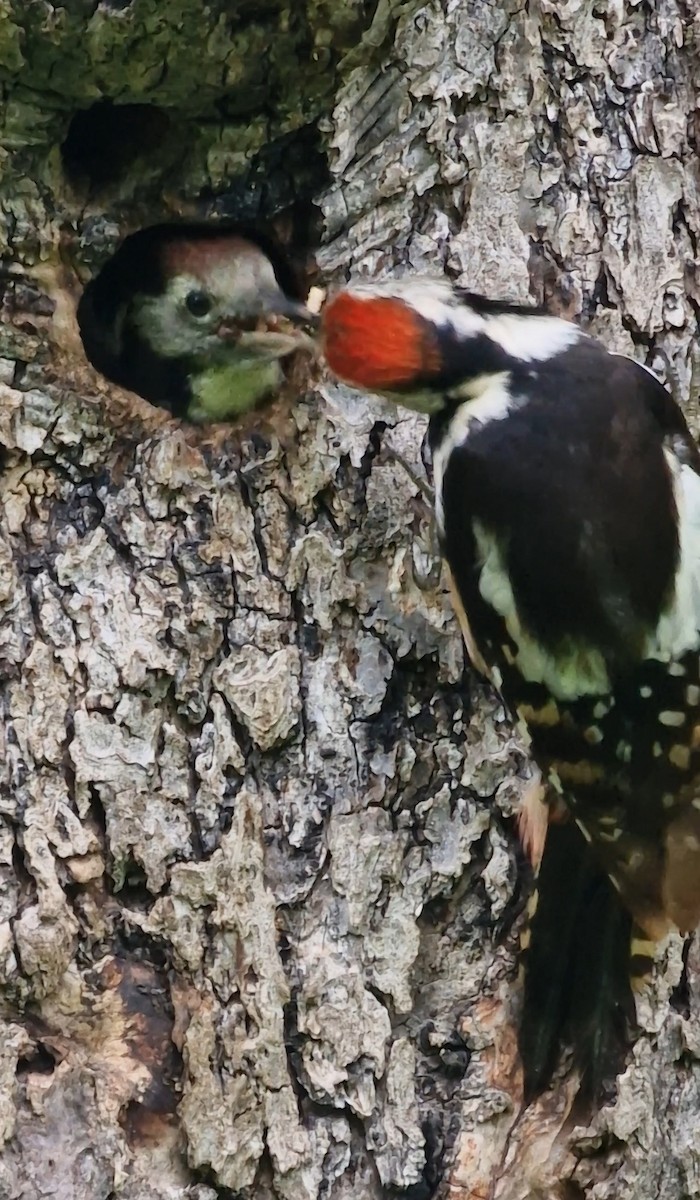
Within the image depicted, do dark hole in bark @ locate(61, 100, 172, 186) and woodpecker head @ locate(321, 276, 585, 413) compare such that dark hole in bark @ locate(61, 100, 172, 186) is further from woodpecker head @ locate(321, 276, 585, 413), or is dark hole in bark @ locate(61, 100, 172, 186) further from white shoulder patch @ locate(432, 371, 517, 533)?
white shoulder patch @ locate(432, 371, 517, 533)

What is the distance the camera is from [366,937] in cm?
174

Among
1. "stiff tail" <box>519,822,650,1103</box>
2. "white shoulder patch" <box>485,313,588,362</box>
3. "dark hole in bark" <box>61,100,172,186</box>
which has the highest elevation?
"dark hole in bark" <box>61,100,172,186</box>

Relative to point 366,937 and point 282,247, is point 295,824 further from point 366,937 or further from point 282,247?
point 282,247

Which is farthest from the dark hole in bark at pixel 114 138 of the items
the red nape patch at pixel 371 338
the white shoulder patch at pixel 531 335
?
the white shoulder patch at pixel 531 335

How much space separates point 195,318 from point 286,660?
2.43 ft

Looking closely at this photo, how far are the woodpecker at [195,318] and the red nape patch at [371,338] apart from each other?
0.56ft

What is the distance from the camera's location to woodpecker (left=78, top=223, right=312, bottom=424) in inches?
78.7

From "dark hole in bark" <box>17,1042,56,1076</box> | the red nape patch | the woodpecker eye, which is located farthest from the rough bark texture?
the woodpecker eye

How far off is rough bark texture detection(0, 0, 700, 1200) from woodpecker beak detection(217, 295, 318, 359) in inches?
2.9

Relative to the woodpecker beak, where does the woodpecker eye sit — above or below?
below

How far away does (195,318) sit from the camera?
7.54 feet

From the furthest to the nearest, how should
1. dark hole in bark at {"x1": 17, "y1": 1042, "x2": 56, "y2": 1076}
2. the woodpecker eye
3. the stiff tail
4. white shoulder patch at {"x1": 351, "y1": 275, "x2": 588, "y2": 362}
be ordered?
the woodpecker eye
white shoulder patch at {"x1": 351, "y1": 275, "x2": 588, "y2": 362}
the stiff tail
dark hole in bark at {"x1": 17, "y1": 1042, "x2": 56, "y2": 1076}

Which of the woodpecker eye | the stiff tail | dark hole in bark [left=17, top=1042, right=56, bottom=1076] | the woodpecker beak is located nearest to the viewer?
dark hole in bark [left=17, top=1042, right=56, bottom=1076]

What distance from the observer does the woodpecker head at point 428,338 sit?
1.78 metres
